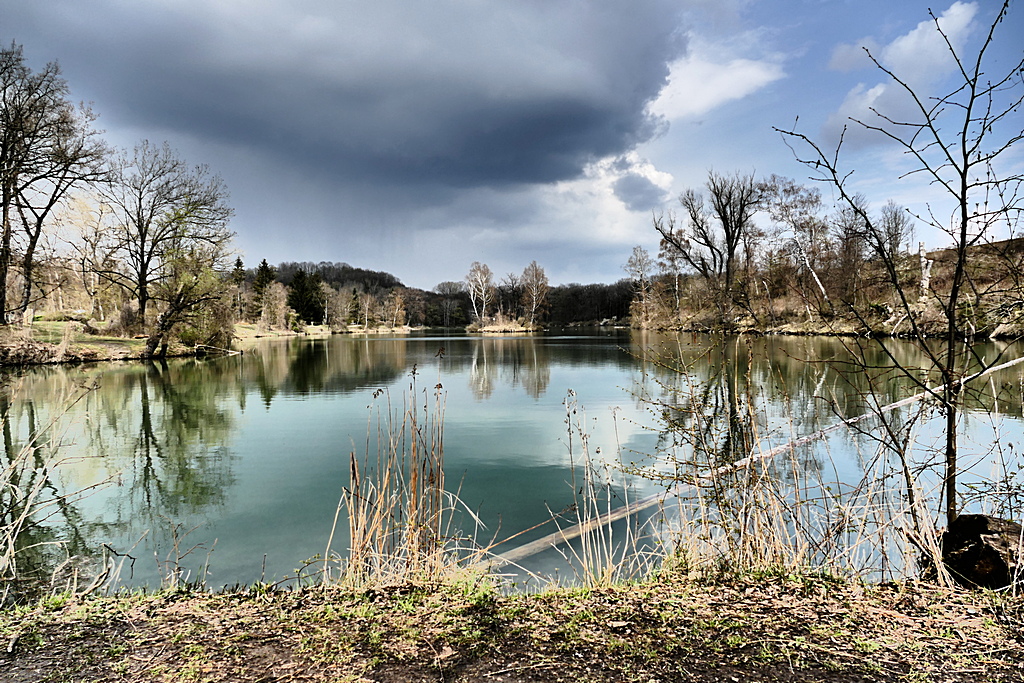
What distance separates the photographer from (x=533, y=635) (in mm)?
2412

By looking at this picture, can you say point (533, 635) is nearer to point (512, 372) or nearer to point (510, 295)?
point (512, 372)

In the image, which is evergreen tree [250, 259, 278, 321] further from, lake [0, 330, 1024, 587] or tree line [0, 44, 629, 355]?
lake [0, 330, 1024, 587]

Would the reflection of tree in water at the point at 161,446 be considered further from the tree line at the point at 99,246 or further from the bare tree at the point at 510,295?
the bare tree at the point at 510,295

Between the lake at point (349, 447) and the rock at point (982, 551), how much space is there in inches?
7.1

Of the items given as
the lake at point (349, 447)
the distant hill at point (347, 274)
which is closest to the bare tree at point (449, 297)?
the distant hill at point (347, 274)

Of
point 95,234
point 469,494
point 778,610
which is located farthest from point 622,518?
point 95,234

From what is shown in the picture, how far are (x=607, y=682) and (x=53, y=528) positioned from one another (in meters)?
5.46

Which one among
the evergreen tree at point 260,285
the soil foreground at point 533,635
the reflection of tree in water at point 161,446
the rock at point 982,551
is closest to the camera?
the soil foreground at point 533,635

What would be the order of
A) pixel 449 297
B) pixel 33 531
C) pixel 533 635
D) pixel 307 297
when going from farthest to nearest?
pixel 449 297, pixel 307 297, pixel 33 531, pixel 533 635

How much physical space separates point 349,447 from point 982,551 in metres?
6.80

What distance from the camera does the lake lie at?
13.6 ft

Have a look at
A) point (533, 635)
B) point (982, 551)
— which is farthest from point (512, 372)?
point (533, 635)

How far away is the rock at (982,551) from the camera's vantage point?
113 inches

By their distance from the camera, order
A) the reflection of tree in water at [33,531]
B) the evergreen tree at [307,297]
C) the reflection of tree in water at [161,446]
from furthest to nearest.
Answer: the evergreen tree at [307,297]
the reflection of tree in water at [161,446]
the reflection of tree in water at [33,531]
